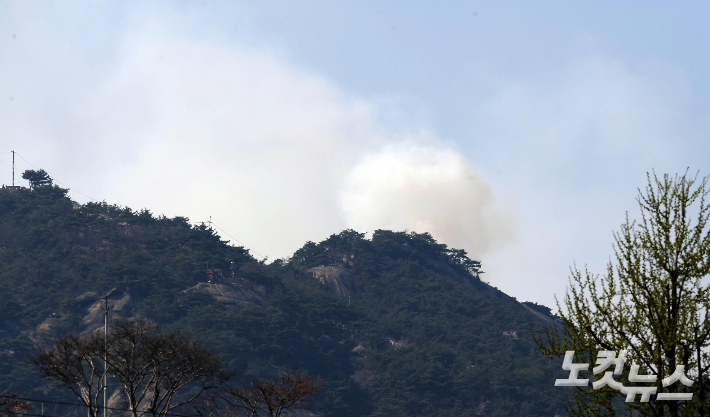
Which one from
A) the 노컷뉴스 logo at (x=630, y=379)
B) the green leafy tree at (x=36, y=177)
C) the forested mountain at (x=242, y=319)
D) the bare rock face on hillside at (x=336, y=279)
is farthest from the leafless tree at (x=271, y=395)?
the green leafy tree at (x=36, y=177)

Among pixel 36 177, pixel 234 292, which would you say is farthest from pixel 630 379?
pixel 36 177

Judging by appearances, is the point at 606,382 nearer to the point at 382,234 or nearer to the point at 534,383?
the point at 534,383

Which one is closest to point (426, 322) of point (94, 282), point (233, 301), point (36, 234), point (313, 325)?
point (313, 325)

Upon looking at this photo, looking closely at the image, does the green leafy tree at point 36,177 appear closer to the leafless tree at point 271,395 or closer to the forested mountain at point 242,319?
the forested mountain at point 242,319

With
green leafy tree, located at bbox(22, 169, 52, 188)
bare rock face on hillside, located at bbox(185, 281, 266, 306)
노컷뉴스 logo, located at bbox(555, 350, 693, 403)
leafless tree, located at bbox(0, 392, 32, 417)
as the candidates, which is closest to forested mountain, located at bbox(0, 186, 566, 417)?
bare rock face on hillside, located at bbox(185, 281, 266, 306)

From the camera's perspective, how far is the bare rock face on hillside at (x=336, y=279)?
12438 cm

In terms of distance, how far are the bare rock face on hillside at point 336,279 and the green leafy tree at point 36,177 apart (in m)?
47.1

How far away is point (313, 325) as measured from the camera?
318 feet

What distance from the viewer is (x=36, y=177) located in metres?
112

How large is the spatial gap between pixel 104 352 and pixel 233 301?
6199cm

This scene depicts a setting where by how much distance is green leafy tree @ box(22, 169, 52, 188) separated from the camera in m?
112

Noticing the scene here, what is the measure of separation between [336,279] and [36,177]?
53.1 meters

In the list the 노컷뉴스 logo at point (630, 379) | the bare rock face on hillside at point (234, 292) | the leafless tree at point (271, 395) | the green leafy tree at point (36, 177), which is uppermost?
the green leafy tree at point (36, 177)

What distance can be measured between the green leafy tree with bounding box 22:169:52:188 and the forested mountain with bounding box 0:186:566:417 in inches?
201
